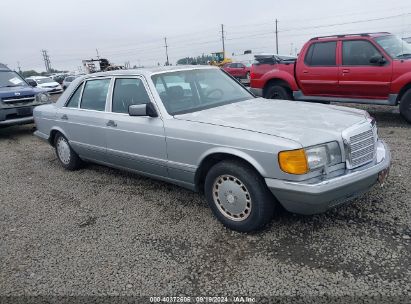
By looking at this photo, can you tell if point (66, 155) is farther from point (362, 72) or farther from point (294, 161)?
point (362, 72)

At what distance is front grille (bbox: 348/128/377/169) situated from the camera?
3.16 meters

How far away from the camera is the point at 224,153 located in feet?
11.1

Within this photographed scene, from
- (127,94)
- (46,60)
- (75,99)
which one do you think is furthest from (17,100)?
(46,60)

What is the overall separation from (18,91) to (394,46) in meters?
8.95

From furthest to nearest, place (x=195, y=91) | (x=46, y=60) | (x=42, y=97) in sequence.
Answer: (x=46, y=60) < (x=42, y=97) < (x=195, y=91)

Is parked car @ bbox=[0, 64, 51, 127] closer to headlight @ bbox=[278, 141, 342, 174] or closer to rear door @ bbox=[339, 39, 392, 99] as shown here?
rear door @ bbox=[339, 39, 392, 99]

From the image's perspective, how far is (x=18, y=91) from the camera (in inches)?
369

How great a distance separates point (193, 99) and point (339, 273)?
7.98ft

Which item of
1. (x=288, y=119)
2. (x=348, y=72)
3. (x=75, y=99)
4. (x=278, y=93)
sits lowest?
(x=278, y=93)

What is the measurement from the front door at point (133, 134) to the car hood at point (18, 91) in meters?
5.85

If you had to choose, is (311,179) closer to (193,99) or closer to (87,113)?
(193,99)

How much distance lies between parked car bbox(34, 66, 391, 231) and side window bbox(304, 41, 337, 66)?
4.02 m

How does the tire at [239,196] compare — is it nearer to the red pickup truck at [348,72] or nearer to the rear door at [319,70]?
the red pickup truck at [348,72]

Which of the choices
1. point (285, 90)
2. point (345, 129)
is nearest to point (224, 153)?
point (345, 129)
